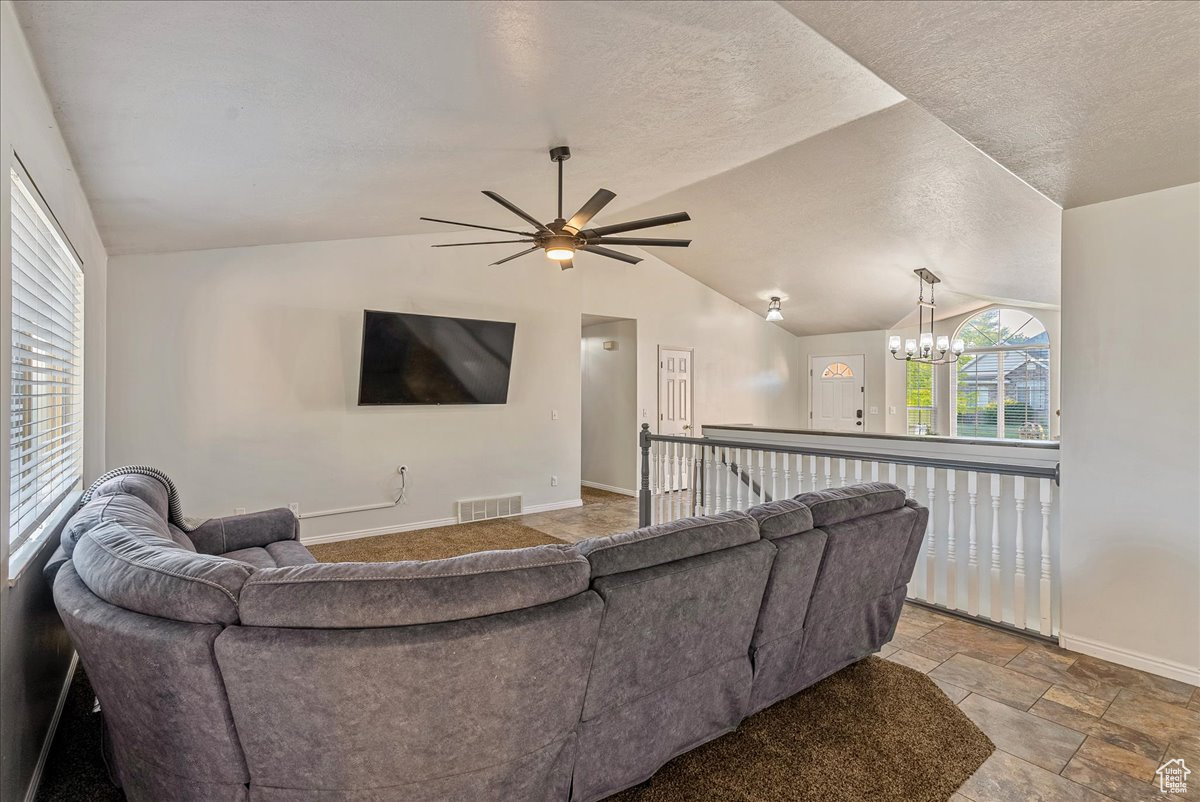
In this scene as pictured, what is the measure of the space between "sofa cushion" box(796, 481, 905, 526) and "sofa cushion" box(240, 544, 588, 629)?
1187 millimetres

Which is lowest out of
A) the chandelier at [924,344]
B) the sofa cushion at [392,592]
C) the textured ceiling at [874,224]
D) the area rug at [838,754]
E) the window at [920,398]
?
the area rug at [838,754]

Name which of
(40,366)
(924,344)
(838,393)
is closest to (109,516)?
(40,366)

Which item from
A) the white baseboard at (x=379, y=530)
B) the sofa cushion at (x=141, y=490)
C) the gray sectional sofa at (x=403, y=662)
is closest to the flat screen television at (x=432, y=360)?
the white baseboard at (x=379, y=530)

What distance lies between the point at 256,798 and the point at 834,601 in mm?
1955

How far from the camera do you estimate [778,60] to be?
2418 millimetres

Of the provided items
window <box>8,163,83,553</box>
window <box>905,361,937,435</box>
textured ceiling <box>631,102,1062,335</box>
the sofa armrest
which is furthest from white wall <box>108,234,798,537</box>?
window <box>905,361,937,435</box>

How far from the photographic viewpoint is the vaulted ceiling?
1586mm

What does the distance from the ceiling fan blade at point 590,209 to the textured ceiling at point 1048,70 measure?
1304mm

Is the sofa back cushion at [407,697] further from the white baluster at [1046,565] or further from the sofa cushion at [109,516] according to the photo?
the white baluster at [1046,565]

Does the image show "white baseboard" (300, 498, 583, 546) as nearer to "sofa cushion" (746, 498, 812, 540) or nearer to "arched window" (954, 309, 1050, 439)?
"sofa cushion" (746, 498, 812, 540)

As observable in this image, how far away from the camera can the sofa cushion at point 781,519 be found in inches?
77.1

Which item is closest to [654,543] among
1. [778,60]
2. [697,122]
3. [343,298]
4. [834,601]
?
[834,601]

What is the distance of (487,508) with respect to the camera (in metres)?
5.74

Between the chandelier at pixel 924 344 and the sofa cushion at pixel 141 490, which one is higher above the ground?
the chandelier at pixel 924 344
